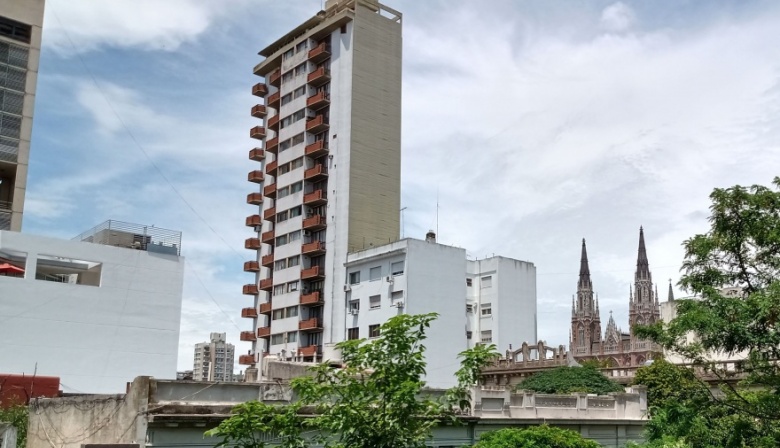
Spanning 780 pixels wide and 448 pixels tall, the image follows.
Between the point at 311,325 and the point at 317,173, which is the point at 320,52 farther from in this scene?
the point at 311,325

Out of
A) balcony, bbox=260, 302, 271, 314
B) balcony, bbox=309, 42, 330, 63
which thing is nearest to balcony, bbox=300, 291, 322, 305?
balcony, bbox=260, 302, 271, 314

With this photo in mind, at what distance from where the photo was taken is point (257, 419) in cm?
1320

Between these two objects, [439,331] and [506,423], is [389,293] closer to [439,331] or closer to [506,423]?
[439,331]

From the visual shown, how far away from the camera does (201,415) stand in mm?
19516

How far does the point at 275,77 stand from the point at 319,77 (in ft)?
27.8

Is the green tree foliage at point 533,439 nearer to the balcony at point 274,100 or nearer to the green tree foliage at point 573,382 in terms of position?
the green tree foliage at point 573,382

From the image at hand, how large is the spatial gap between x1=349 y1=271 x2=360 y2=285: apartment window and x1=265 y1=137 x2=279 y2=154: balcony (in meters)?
17.1

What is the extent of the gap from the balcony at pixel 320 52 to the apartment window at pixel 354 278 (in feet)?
65.8

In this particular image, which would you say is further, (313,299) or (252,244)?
(252,244)

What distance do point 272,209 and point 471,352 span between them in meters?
62.3

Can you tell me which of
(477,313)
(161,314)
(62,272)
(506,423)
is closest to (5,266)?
(62,272)

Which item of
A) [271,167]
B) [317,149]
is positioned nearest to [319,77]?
[317,149]

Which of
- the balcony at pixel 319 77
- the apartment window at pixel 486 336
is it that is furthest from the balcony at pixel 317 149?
the apartment window at pixel 486 336

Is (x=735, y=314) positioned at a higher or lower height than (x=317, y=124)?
lower
